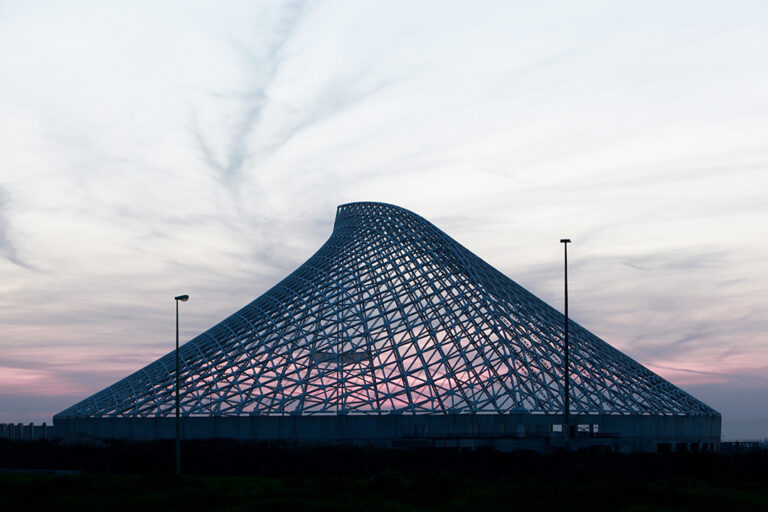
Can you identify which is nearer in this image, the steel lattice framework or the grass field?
the grass field

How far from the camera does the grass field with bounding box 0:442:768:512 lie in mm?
25734

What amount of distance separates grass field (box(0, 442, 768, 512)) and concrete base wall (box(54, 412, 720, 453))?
604 centimetres

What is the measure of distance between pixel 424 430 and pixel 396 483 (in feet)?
67.4

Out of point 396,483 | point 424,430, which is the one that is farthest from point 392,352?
point 396,483

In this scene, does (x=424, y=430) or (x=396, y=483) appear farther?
(x=424, y=430)

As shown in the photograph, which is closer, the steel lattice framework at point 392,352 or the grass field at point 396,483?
the grass field at point 396,483

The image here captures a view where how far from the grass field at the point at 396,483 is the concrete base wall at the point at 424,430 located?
238 inches

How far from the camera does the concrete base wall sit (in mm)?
47469

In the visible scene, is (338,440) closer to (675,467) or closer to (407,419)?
(407,419)

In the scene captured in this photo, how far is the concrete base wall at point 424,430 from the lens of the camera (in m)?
47.5

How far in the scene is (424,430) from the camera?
49.0m

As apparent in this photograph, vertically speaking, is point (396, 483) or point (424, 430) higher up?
point (396, 483)

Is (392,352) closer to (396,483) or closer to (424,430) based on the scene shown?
(424,430)

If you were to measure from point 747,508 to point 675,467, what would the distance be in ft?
38.7
